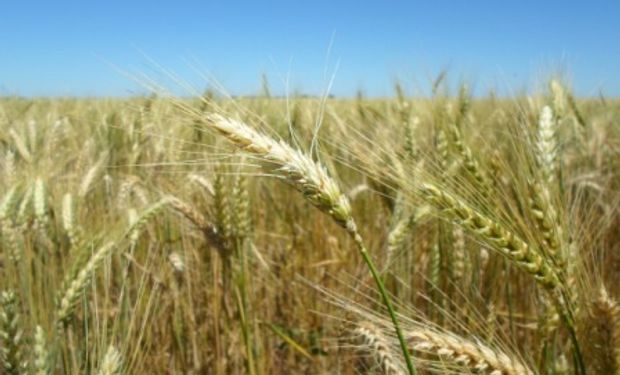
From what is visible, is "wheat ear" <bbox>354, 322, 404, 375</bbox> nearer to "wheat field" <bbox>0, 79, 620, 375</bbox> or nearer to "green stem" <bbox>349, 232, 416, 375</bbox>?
"wheat field" <bbox>0, 79, 620, 375</bbox>

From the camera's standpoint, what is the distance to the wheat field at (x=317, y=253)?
35.2 inches

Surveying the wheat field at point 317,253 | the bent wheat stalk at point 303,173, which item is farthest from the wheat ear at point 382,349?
the bent wheat stalk at point 303,173

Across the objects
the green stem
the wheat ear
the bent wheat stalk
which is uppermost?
the bent wheat stalk

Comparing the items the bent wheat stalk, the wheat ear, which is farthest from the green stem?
the wheat ear

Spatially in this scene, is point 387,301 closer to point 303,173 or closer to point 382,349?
point 303,173

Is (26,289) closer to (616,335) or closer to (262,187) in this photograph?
(616,335)

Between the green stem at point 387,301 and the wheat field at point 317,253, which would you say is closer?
the green stem at point 387,301

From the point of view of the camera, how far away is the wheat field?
0.89 meters

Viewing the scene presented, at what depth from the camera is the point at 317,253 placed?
251cm

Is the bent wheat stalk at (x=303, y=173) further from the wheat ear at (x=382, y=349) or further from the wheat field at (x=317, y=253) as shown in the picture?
the wheat ear at (x=382, y=349)

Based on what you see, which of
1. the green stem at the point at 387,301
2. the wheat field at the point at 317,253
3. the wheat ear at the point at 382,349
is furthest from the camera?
the wheat ear at the point at 382,349

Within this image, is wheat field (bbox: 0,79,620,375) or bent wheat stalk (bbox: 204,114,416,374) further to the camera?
wheat field (bbox: 0,79,620,375)

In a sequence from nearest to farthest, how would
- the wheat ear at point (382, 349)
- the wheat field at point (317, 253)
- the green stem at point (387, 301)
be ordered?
the green stem at point (387, 301) → the wheat field at point (317, 253) → the wheat ear at point (382, 349)

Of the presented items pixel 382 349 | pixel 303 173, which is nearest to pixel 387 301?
pixel 303 173
